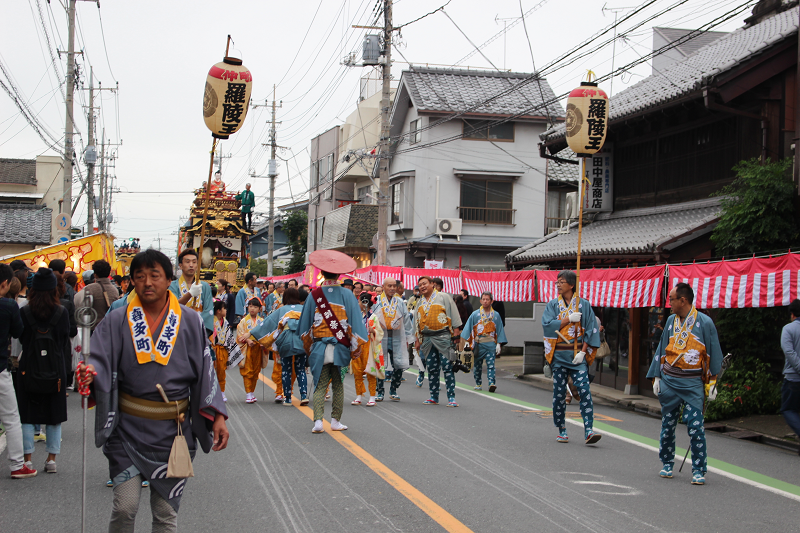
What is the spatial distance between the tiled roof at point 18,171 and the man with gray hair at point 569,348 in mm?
33232

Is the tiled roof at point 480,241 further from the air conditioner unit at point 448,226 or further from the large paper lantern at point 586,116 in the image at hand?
the large paper lantern at point 586,116

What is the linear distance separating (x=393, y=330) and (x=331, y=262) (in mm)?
4074

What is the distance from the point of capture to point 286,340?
37.8 feet

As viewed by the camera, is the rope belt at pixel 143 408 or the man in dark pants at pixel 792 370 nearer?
the rope belt at pixel 143 408

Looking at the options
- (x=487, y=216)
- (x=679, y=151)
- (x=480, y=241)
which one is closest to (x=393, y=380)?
(x=679, y=151)

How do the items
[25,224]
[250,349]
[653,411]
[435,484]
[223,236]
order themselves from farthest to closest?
[223,236] → [25,224] → [653,411] → [250,349] → [435,484]

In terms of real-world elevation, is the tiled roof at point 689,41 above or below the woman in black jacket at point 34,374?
above

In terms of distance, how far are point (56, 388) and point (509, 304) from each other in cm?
1976

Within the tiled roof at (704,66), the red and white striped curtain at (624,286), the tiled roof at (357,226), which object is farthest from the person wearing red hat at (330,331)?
the tiled roof at (357,226)

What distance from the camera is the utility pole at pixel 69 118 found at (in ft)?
78.6

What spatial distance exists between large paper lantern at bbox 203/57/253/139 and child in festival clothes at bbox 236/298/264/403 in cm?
354

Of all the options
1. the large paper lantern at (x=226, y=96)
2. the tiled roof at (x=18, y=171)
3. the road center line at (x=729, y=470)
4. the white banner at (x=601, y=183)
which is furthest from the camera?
the tiled roof at (x=18, y=171)

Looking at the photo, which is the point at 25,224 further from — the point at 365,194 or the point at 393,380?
the point at 365,194

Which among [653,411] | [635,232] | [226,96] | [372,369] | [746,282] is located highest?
[226,96]
